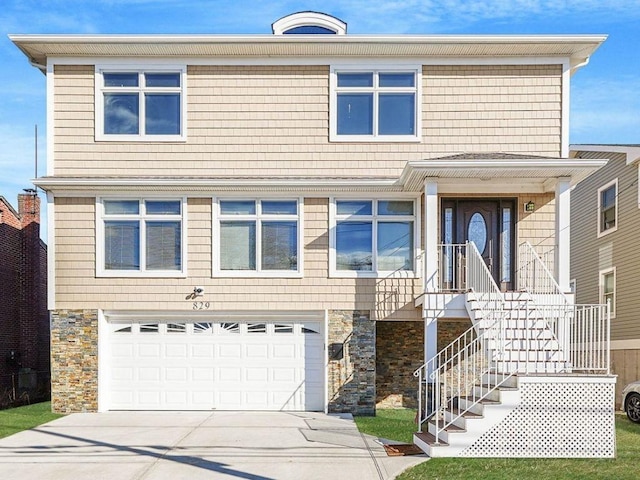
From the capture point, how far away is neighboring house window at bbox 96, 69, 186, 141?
11.8 meters

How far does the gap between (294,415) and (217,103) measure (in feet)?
19.6

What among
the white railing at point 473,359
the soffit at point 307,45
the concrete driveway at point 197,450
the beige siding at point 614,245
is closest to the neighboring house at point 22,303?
the concrete driveway at point 197,450

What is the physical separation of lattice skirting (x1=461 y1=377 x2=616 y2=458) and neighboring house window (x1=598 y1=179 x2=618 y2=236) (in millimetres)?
8702

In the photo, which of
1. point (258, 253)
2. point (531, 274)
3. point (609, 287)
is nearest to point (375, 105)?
point (258, 253)

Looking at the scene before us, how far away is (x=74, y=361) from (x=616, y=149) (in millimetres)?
12863

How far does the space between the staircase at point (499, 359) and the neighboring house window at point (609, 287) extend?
5.32m

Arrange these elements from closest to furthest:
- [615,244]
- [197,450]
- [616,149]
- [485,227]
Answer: [197,450] → [485,227] → [616,149] → [615,244]

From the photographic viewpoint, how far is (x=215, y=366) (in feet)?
38.5

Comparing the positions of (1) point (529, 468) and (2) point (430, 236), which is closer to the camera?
(1) point (529, 468)

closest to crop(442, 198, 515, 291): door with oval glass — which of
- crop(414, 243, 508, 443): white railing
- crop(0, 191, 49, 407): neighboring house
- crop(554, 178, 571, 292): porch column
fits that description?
crop(414, 243, 508, 443): white railing

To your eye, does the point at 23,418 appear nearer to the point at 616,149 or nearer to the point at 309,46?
the point at 309,46

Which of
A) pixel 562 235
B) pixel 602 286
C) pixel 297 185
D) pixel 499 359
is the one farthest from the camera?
pixel 602 286

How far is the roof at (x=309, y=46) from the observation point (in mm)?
11297

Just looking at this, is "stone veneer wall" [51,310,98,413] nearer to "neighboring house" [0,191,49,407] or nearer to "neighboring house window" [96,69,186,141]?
"neighboring house window" [96,69,186,141]
